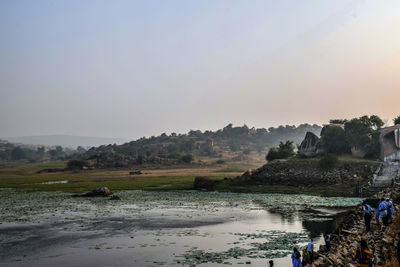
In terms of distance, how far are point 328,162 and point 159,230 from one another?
53020mm

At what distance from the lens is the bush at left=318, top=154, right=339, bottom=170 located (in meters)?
79.8

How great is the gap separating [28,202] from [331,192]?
5388 cm

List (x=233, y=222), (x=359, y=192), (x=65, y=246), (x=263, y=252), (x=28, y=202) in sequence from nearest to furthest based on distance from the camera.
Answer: (x=263, y=252)
(x=65, y=246)
(x=233, y=222)
(x=28, y=202)
(x=359, y=192)

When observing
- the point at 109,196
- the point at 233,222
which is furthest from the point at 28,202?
the point at 233,222

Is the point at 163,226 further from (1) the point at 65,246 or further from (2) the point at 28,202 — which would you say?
(2) the point at 28,202

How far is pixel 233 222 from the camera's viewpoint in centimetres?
4247

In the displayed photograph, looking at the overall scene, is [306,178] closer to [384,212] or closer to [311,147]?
[311,147]

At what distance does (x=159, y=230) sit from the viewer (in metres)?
38.5

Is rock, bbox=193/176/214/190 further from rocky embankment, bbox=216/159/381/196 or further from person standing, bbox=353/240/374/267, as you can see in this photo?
person standing, bbox=353/240/374/267

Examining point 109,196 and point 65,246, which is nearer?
point 65,246

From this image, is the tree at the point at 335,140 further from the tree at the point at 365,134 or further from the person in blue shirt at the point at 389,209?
the person in blue shirt at the point at 389,209

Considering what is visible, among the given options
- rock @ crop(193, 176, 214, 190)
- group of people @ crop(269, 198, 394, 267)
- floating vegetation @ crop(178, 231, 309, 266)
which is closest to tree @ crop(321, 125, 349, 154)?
rock @ crop(193, 176, 214, 190)

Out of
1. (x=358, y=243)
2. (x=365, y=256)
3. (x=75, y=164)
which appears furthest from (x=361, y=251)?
(x=75, y=164)

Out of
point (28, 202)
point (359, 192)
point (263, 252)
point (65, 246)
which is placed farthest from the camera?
point (359, 192)
